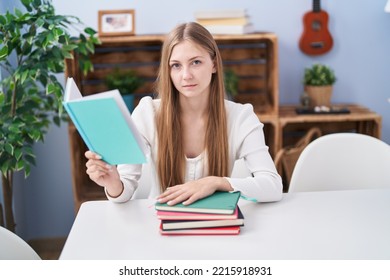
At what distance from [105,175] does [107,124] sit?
276 millimetres

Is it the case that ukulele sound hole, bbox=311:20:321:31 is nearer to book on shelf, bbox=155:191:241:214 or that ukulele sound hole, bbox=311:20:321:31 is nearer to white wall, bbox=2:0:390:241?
white wall, bbox=2:0:390:241

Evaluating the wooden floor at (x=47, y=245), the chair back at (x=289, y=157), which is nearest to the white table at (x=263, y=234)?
the chair back at (x=289, y=157)

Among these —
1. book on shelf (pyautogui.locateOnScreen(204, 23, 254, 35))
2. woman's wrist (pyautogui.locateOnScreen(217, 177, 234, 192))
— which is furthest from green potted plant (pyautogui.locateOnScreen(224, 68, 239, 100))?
woman's wrist (pyautogui.locateOnScreen(217, 177, 234, 192))

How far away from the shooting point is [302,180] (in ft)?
5.67

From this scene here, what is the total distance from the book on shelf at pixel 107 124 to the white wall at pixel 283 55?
158cm

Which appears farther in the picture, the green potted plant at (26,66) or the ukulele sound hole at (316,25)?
the ukulele sound hole at (316,25)

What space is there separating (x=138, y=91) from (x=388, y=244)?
68.9 inches

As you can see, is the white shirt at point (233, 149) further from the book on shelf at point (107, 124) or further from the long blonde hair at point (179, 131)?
the book on shelf at point (107, 124)

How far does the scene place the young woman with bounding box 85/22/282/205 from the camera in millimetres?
1459

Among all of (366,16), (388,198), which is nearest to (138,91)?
(366,16)

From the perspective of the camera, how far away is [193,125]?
157 centimetres

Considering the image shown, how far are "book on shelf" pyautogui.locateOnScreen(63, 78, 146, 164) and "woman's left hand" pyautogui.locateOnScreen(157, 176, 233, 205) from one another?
0.44 ft

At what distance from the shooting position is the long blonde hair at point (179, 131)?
59.8 inches
